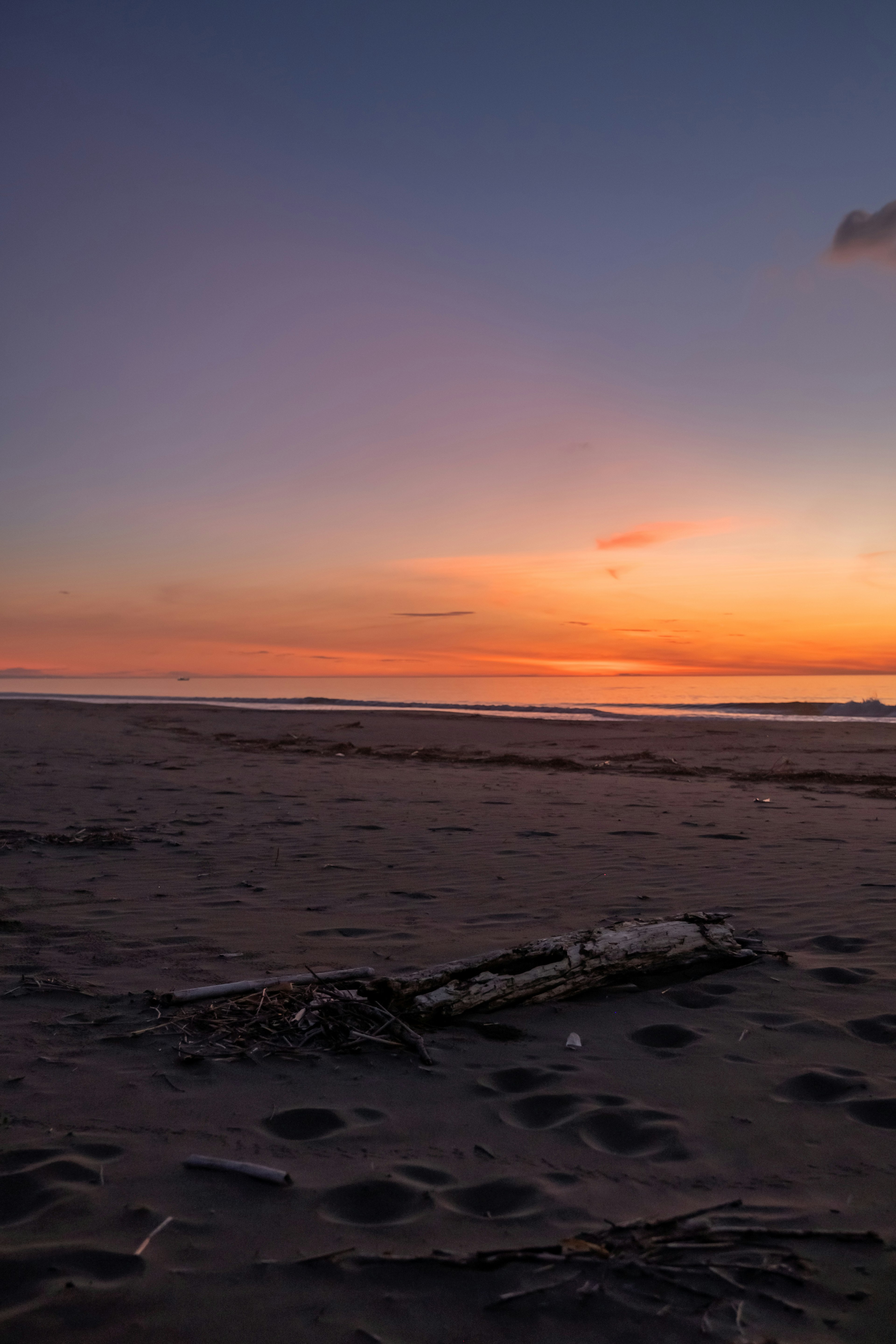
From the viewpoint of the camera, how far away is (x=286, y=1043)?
10.8ft

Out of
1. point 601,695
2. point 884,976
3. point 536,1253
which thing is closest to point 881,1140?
point 536,1253

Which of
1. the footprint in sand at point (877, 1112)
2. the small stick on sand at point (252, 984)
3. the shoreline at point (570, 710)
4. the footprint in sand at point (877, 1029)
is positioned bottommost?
the footprint in sand at point (877, 1112)

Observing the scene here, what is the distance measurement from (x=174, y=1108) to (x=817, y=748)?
63.3ft

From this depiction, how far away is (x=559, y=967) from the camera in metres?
3.89

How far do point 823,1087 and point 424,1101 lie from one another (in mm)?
1542

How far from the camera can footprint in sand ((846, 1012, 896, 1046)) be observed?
3.46m

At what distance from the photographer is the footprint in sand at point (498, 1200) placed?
2279 mm

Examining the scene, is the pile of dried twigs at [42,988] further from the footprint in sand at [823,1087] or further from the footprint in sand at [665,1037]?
the footprint in sand at [823,1087]

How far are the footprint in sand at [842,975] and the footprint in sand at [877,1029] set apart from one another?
0.42m

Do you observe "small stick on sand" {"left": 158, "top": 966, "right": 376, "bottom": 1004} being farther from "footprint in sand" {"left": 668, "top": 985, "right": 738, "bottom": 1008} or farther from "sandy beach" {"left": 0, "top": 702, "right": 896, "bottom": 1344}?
"footprint in sand" {"left": 668, "top": 985, "right": 738, "bottom": 1008}

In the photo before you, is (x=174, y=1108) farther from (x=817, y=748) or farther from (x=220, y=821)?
(x=817, y=748)

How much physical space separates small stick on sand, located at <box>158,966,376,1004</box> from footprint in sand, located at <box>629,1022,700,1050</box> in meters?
A: 1.28

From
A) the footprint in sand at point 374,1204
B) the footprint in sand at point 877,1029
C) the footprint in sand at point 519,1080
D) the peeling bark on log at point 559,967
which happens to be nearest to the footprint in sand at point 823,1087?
the footprint in sand at point 877,1029

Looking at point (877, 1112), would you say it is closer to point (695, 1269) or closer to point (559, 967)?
point (695, 1269)
